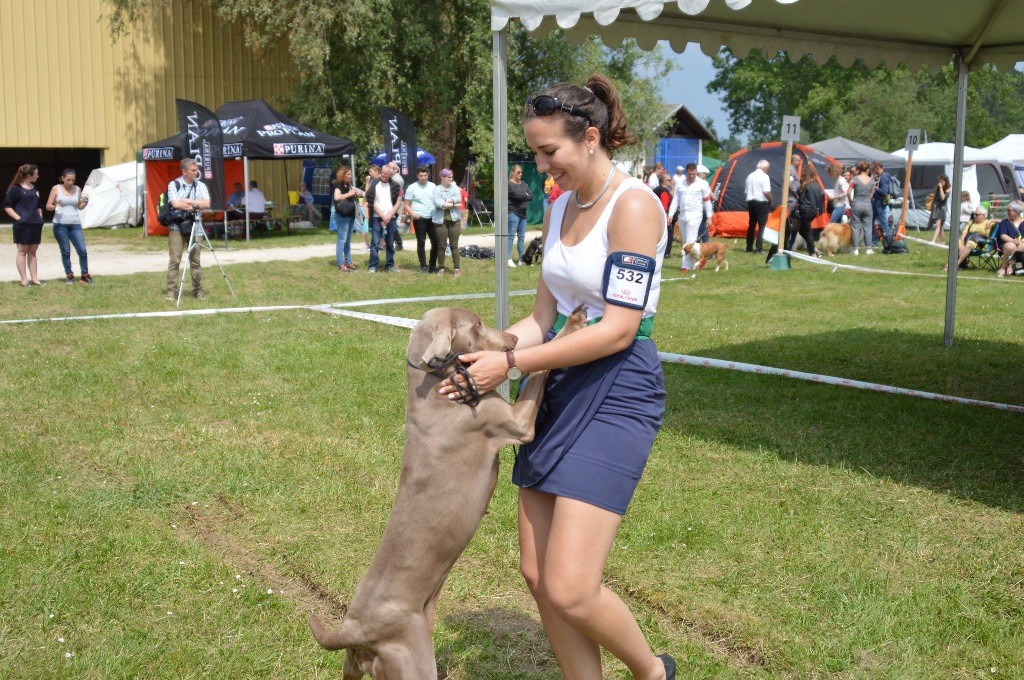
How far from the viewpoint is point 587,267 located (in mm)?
2811

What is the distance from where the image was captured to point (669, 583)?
Result: 429 centimetres

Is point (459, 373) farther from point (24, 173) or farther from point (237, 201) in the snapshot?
point (237, 201)

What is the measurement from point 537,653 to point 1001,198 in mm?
30748

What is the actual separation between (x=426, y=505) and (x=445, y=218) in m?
14.4

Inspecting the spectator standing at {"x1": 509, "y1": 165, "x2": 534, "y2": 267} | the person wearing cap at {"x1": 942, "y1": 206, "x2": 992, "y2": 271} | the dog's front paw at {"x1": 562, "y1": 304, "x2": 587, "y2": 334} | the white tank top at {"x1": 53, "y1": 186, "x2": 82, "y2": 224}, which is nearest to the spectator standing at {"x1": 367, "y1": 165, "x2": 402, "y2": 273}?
the spectator standing at {"x1": 509, "y1": 165, "x2": 534, "y2": 267}

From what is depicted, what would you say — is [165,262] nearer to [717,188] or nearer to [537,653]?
[717,188]

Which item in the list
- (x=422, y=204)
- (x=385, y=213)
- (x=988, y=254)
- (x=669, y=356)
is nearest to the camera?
(x=669, y=356)

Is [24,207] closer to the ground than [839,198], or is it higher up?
closer to the ground

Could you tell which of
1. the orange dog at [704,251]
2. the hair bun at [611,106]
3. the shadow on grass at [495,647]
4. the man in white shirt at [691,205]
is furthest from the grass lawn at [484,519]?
the man in white shirt at [691,205]

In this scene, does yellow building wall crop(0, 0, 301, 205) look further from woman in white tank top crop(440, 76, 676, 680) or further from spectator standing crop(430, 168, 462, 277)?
woman in white tank top crop(440, 76, 676, 680)

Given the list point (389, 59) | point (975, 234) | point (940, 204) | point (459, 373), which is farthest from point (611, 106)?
point (389, 59)

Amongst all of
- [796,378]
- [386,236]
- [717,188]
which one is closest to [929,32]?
[796,378]

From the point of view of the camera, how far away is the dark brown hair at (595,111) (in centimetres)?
277

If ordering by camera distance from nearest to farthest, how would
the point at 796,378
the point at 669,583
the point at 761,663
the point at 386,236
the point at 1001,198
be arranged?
1. the point at 761,663
2. the point at 669,583
3. the point at 796,378
4. the point at 386,236
5. the point at 1001,198
